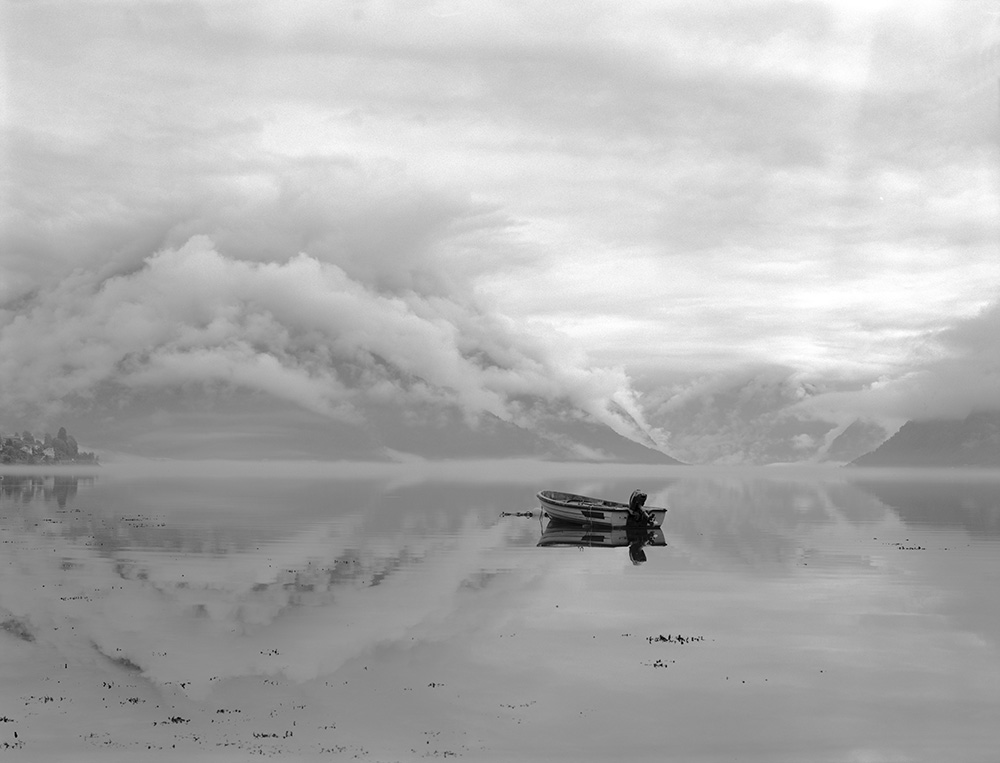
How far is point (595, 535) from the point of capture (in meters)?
107

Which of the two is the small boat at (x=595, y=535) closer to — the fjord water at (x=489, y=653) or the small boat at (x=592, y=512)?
the small boat at (x=592, y=512)

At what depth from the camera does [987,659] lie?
138 ft

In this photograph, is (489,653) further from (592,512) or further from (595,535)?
(592,512)

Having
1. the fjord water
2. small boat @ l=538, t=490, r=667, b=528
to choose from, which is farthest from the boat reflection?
the fjord water

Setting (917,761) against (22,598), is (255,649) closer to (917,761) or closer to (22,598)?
(22,598)

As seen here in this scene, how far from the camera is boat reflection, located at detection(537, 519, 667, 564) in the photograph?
93.1m

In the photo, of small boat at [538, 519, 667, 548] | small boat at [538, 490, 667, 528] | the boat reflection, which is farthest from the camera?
small boat at [538, 490, 667, 528]

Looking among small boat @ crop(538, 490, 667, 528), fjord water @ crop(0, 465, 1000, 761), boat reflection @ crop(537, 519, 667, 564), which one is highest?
small boat @ crop(538, 490, 667, 528)

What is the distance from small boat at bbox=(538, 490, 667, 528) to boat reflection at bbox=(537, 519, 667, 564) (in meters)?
0.63

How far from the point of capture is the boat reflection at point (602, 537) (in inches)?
3664

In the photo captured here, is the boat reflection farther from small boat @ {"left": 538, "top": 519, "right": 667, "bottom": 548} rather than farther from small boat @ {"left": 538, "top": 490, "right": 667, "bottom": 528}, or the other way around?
small boat @ {"left": 538, "top": 490, "right": 667, "bottom": 528}

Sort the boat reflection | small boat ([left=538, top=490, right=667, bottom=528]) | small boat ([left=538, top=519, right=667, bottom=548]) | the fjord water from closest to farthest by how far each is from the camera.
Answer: the fjord water, the boat reflection, small boat ([left=538, top=519, right=667, bottom=548]), small boat ([left=538, top=490, right=667, bottom=528])

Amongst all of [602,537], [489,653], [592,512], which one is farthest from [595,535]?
[489,653]

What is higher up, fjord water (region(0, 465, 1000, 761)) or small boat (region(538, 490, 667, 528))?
small boat (region(538, 490, 667, 528))
